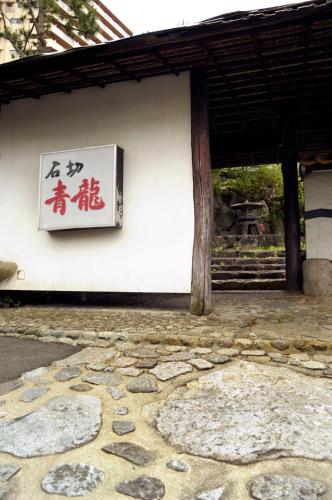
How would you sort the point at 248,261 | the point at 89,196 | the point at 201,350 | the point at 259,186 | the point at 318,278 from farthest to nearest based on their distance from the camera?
1. the point at 259,186
2. the point at 248,261
3. the point at 318,278
4. the point at 89,196
5. the point at 201,350

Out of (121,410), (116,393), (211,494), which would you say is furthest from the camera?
(116,393)

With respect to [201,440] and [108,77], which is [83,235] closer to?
[108,77]

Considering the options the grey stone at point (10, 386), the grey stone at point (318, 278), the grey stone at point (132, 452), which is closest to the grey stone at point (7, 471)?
the grey stone at point (132, 452)

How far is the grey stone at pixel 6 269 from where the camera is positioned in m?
6.12

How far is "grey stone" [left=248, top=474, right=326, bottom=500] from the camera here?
150 centimetres

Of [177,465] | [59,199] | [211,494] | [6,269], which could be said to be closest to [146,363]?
[177,465]

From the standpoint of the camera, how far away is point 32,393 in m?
2.63

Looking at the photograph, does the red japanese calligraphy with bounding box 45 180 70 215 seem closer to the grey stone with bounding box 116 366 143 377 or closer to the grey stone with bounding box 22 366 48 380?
the grey stone with bounding box 22 366 48 380

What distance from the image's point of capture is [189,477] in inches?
65.6

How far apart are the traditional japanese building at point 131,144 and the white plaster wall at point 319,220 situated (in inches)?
68.9

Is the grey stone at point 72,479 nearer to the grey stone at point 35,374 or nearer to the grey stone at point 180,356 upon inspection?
the grey stone at point 35,374

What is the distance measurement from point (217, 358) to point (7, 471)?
2.01 meters

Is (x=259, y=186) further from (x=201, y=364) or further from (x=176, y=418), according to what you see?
(x=176, y=418)

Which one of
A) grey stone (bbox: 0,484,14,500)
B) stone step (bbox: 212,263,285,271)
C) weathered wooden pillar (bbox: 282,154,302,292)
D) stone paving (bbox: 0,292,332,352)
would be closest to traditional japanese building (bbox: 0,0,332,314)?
stone paving (bbox: 0,292,332,352)
